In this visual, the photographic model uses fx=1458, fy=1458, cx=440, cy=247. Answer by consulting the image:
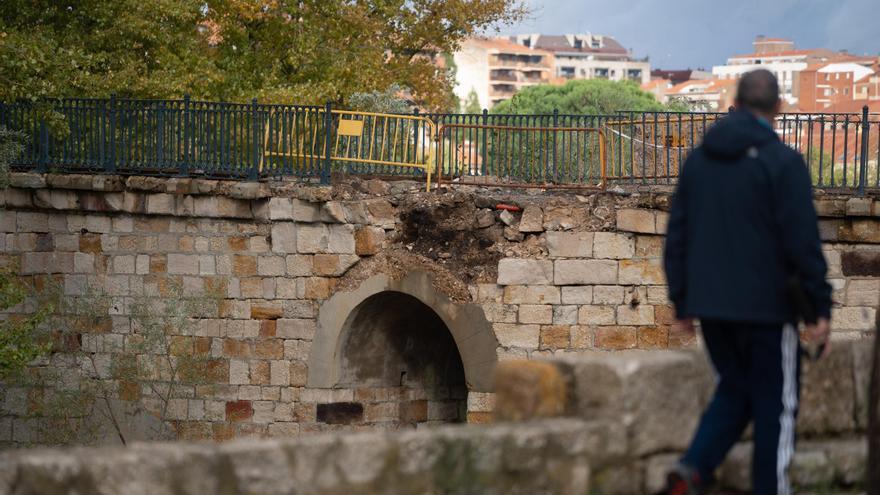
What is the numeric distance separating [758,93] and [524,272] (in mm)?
9804

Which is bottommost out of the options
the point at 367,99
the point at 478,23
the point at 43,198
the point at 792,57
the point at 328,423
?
the point at 328,423

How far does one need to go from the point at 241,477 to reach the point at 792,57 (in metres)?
148

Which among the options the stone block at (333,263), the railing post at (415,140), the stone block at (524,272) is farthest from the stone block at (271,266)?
the stone block at (524,272)

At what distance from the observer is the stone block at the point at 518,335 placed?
52.5 ft

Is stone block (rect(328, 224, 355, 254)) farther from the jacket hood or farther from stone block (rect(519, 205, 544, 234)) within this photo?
the jacket hood

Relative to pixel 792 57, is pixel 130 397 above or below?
below

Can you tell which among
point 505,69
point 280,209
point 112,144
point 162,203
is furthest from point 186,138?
point 505,69

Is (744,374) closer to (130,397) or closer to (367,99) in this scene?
(130,397)

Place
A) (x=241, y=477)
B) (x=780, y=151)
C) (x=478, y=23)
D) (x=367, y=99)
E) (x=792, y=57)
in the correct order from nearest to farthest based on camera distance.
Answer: (x=241, y=477), (x=780, y=151), (x=367, y=99), (x=478, y=23), (x=792, y=57)

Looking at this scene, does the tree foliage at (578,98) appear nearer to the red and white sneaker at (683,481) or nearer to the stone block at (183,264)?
the stone block at (183,264)

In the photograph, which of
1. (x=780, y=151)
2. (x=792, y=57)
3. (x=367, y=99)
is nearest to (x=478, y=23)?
(x=367, y=99)

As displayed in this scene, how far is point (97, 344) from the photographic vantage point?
17.6 metres

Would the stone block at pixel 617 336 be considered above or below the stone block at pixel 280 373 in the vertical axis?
above

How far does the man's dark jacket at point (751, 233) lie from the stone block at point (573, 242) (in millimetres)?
9672
